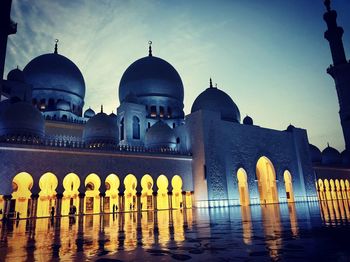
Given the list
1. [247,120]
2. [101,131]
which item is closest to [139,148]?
[101,131]

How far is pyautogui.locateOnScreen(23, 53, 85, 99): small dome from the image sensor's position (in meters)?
23.0

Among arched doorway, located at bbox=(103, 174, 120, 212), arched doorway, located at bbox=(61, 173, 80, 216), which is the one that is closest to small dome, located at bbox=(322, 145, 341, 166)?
arched doorway, located at bbox=(103, 174, 120, 212)

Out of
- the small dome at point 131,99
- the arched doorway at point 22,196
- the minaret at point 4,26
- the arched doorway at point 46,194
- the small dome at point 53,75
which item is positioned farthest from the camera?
the small dome at point 53,75

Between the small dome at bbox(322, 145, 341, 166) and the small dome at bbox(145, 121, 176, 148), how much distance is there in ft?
63.3

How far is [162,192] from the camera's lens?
59.7 ft

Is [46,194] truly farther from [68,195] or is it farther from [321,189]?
[321,189]

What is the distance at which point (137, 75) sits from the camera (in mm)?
25188

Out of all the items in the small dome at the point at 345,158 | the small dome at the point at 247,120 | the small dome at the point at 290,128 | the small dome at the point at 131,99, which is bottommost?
the small dome at the point at 345,158

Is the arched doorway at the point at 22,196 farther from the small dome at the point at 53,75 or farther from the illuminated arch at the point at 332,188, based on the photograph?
the illuminated arch at the point at 332,188

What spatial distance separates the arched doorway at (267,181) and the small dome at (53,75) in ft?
53.0

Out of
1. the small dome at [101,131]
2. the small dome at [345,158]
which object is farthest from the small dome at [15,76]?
the small dome at [345,158]

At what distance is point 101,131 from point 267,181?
13388 millimetres

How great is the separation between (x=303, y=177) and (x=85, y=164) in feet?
57.2

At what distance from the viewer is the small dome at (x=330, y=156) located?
3114cm
